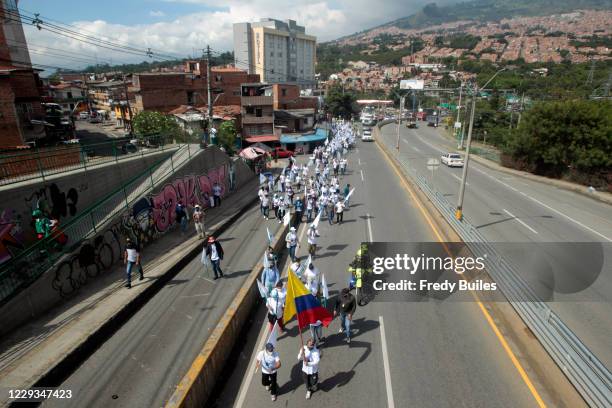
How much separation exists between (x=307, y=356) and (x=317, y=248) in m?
8.26

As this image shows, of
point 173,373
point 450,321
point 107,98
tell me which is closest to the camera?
point 173,373

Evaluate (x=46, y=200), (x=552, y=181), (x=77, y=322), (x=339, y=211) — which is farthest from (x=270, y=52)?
→ (x=77, y=322)

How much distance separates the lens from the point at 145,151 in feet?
60.4

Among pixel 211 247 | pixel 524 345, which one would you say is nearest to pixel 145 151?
pixel 211 247

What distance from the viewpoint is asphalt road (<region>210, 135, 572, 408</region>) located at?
737cm

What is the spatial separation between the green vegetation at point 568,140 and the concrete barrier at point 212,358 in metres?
29.6

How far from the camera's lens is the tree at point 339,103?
89438 mm

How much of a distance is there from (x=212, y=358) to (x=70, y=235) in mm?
7464

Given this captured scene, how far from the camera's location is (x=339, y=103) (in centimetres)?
8981

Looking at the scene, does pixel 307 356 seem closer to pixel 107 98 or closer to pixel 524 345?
pixel 524 345

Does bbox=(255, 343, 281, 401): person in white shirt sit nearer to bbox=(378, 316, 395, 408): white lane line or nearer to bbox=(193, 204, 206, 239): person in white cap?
bbox=(378, 316, 395, 408): white lane line

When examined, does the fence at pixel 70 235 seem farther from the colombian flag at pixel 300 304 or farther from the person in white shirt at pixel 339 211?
the person in white shirt at pixel 339 211

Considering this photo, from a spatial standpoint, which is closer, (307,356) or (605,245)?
(307,356)

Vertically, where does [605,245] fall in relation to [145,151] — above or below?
below
